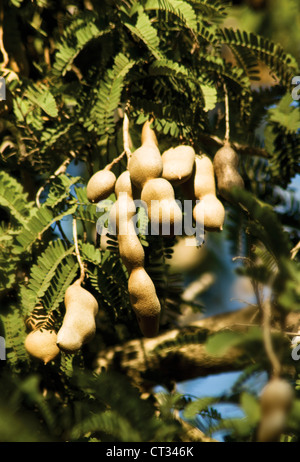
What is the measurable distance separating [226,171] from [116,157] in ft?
0.99

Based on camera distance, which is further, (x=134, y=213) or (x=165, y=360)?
(x=165, y=360)

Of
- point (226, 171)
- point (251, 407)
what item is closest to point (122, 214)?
point (226, 171)

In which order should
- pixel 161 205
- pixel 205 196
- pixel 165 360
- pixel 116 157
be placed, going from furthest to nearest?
pixel 165 360 → pixel 116 157 → pixel 205 196 → pixel 161 205

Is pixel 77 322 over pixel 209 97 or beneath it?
beneath

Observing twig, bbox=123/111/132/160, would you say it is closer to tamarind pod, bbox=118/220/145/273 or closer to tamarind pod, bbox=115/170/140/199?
tamarind pod, bbox=115/170/140/199

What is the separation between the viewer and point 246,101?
1.48 metres

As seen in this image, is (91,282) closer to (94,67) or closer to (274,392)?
(94,67)

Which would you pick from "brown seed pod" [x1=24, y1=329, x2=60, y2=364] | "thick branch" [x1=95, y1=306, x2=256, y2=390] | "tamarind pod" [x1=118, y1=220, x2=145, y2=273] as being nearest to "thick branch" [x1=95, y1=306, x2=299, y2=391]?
"thick branch" [x1=95, y1=306, x2=256, y2=390]

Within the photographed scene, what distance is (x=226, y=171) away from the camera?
122 cm

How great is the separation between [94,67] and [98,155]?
22 cm

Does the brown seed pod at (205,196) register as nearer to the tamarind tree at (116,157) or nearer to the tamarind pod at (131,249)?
the tamarind tree at (116,157)

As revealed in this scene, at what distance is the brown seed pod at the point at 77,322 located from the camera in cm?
103

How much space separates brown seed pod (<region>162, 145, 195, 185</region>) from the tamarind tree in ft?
0.27

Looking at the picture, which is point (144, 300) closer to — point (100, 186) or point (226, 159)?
point (100, 186)
